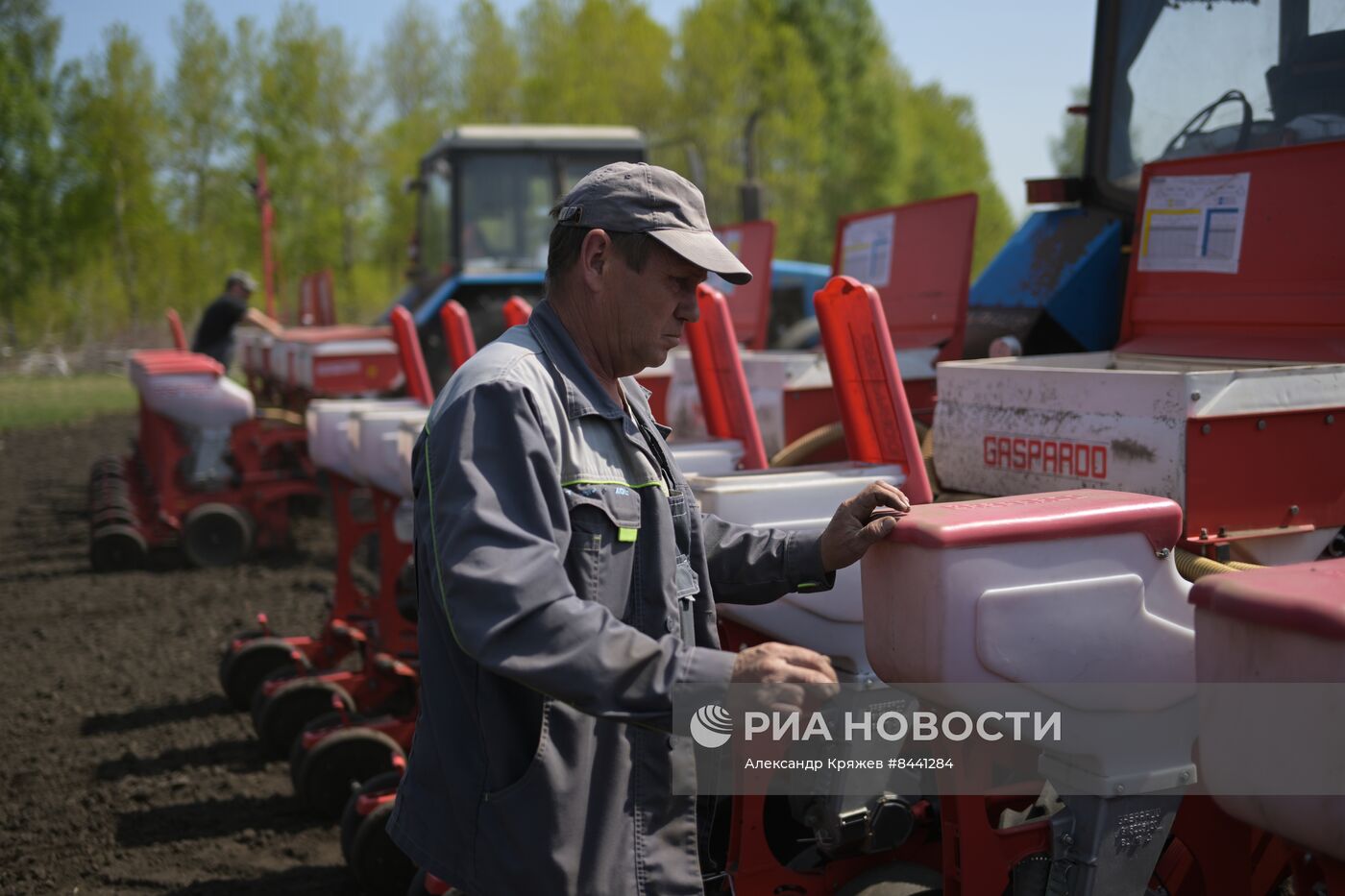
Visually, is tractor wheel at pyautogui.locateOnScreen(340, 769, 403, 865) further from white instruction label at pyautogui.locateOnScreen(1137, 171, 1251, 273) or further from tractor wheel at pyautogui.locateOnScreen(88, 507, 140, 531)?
tractor wheel at pyautogui.locateOnScreen(88, 507, 140, 531)

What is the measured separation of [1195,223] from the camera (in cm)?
312

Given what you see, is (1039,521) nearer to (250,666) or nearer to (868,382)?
(868,382)

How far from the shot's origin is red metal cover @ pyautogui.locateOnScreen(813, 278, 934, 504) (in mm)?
2686

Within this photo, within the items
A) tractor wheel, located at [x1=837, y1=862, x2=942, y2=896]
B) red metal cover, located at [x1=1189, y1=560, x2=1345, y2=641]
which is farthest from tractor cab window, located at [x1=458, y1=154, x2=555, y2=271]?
red metal cover, located at [x1=1189, y1=560, x2=1345, y2=641]

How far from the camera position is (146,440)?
947 centimetres

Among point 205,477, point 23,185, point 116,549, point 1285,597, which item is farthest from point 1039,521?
point 23,185

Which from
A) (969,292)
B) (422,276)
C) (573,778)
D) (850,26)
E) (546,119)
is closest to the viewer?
(573,778)

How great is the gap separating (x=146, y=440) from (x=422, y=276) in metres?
3.07

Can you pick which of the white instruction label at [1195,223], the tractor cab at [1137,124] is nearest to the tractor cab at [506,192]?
the tractor cab at [1137,124]

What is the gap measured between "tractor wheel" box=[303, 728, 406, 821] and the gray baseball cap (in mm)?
2844

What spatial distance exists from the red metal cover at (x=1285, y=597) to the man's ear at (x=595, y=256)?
85cm

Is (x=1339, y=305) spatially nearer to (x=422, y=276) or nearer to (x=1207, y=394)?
(x=1207, y=394)

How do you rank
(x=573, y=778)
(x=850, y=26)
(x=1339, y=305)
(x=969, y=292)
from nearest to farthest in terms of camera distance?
(x=573, y=778) → (x=1339, y=305) → (x=969, y=292) → (x=850, y=26)

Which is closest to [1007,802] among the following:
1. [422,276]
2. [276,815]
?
[276,815]
